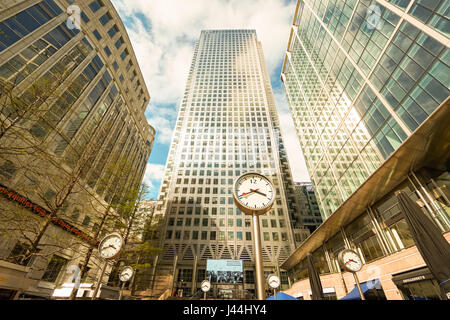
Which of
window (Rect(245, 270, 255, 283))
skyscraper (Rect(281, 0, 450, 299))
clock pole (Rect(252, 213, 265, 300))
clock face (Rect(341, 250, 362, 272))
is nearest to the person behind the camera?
clock pole (Rect(252, 213, 265, 300))

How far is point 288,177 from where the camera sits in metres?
52.2

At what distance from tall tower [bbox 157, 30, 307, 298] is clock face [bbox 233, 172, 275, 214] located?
37.5 meters

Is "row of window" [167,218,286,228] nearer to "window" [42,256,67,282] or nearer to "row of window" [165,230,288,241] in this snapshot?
"row of window" [165,230,288,241]

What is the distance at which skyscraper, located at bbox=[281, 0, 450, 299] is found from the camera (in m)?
11.4

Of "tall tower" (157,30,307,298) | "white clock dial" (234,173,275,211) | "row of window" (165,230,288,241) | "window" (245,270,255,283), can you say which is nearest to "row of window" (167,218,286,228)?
"tall tower" (157,30,307,298)

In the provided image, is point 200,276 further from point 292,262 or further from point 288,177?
point 288,177

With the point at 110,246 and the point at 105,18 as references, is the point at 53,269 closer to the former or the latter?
the point at 110,246

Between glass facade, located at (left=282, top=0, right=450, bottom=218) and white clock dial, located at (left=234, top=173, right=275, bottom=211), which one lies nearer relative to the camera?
white clock dial, located at (left=234, top=173, right=275, bottom=211)

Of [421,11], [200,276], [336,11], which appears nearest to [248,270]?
[200,276]

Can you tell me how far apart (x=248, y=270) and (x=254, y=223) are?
3892 cm

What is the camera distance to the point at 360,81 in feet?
72.2

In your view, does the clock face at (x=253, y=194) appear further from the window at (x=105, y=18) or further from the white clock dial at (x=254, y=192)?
the window at (x=105, y=18)

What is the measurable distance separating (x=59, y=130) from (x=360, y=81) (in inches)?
1219

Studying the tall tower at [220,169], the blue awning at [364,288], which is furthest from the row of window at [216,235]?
the blue awning at [364,288]
